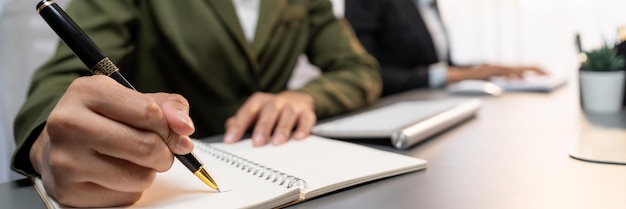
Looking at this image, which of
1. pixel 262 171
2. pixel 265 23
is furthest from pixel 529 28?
pixel 262 171

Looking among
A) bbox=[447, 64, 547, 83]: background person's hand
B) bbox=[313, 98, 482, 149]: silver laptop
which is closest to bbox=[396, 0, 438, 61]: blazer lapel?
bbox=[447, 64, 547, 83]: background person's hand

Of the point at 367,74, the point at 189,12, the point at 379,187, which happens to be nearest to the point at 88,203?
the point at 379,187

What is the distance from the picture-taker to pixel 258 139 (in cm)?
55

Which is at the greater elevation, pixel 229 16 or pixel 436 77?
pixel 229 16

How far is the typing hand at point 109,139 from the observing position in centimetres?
31

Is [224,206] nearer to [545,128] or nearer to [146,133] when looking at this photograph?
[146,133]

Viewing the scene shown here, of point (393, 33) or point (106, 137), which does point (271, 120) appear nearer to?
point (106, 137)

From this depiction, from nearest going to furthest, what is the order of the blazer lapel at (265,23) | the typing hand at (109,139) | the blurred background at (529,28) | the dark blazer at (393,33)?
the typing hand at (109,139) → the blazer lapel at (265,23) → the dark blazer at (393,33) → the blurred background at (529,28)

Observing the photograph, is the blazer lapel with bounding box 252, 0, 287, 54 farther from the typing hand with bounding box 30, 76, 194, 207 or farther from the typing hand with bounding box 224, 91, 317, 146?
the typing hand with bounding box 30, 76, 194, 207

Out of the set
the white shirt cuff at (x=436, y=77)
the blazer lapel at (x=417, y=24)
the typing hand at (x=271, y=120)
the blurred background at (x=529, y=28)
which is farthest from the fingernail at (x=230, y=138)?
the blurred background at (x=529, y=28)

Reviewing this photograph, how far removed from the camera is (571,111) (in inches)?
31.0

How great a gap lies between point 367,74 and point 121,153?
673 mm

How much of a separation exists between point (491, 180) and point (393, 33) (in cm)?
139

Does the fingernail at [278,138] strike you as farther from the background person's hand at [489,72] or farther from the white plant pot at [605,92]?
the background person's hand at [489,72]
